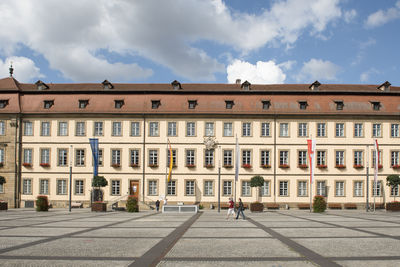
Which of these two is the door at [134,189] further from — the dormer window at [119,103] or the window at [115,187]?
the dormer window at [119,103]

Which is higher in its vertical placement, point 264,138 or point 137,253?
point 264,138

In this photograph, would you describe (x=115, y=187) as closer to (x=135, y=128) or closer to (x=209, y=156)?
(x=135, y=128)

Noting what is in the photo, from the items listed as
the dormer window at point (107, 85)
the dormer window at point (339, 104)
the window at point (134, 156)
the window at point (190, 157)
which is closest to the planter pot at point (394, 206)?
the dormer window at point (339, 104)

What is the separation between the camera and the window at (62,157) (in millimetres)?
→ 42438

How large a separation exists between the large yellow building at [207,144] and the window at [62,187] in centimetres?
11

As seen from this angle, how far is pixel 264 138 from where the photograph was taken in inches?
1650

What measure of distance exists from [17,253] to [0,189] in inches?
1320

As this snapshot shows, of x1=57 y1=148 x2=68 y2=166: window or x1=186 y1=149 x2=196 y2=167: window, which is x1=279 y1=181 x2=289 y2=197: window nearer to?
x1=186 y1=149 x2=196 y2=167: window

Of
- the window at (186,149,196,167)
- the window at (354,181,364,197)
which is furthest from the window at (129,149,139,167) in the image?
the window at (354,181,364,197)

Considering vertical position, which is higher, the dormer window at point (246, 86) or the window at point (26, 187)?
the dormer window at point (246, 86)

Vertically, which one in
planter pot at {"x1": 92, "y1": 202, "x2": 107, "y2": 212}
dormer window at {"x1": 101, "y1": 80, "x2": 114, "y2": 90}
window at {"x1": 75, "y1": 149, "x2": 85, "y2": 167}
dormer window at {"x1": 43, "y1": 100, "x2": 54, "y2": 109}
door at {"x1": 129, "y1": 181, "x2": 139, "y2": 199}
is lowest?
planter pot at {"x1": 92, "y1": 202, "x2": 107, "y2": 212}

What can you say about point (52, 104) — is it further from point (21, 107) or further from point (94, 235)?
point (94, 235)

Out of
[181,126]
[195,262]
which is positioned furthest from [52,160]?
[195,262]

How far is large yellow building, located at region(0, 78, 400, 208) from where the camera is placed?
4147 cm
